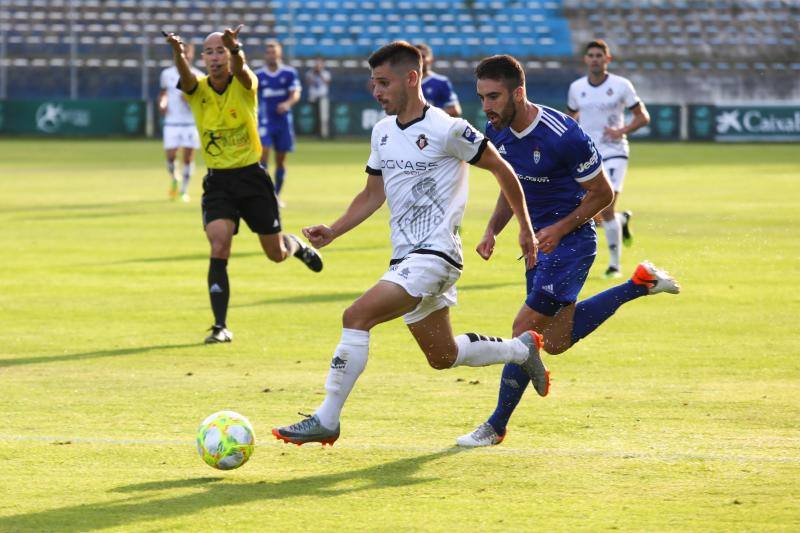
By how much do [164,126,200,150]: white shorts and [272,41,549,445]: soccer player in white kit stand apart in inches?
677

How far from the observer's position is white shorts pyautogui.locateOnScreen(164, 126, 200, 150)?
2370 cm

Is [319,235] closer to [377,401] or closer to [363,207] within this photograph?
[363,207]

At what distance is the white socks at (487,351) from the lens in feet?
22.4

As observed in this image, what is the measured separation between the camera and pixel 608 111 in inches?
587

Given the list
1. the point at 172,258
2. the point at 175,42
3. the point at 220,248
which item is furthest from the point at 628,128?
the point at 175,42

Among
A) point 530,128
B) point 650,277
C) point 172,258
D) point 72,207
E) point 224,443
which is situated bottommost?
point 72,207

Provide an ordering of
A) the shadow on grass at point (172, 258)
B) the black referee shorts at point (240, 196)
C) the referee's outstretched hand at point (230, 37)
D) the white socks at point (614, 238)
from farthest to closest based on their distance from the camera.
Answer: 1. the shadow on grass at point (172, 258)
2. the white socks at point (614, 238)
3. the black referee shorts at point (240, 196)
4. the referee's outstretched hand at point (230, 37)

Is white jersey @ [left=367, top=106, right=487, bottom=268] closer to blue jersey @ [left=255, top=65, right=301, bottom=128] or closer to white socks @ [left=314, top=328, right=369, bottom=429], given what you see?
white socks @ [left=314, top=328, right=369, bottom=429]

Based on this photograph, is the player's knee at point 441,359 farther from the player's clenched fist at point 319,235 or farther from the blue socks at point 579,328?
the player's clenched fist at point 319,235

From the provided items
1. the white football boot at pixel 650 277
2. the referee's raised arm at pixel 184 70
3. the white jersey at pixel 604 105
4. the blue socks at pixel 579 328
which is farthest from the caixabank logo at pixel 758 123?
the blue socks at pixel 579 328

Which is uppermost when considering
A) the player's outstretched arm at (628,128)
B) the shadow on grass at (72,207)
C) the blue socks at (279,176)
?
the player's outstretched arm at (628,128)

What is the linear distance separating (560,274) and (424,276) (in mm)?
1003

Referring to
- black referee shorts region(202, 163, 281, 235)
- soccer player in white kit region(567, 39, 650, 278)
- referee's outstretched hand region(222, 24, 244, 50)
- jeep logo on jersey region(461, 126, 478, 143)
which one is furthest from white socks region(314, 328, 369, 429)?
soccer player in white kit region(567, 39, 650, 278)

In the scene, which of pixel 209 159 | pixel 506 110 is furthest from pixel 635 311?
pixel 506 110
